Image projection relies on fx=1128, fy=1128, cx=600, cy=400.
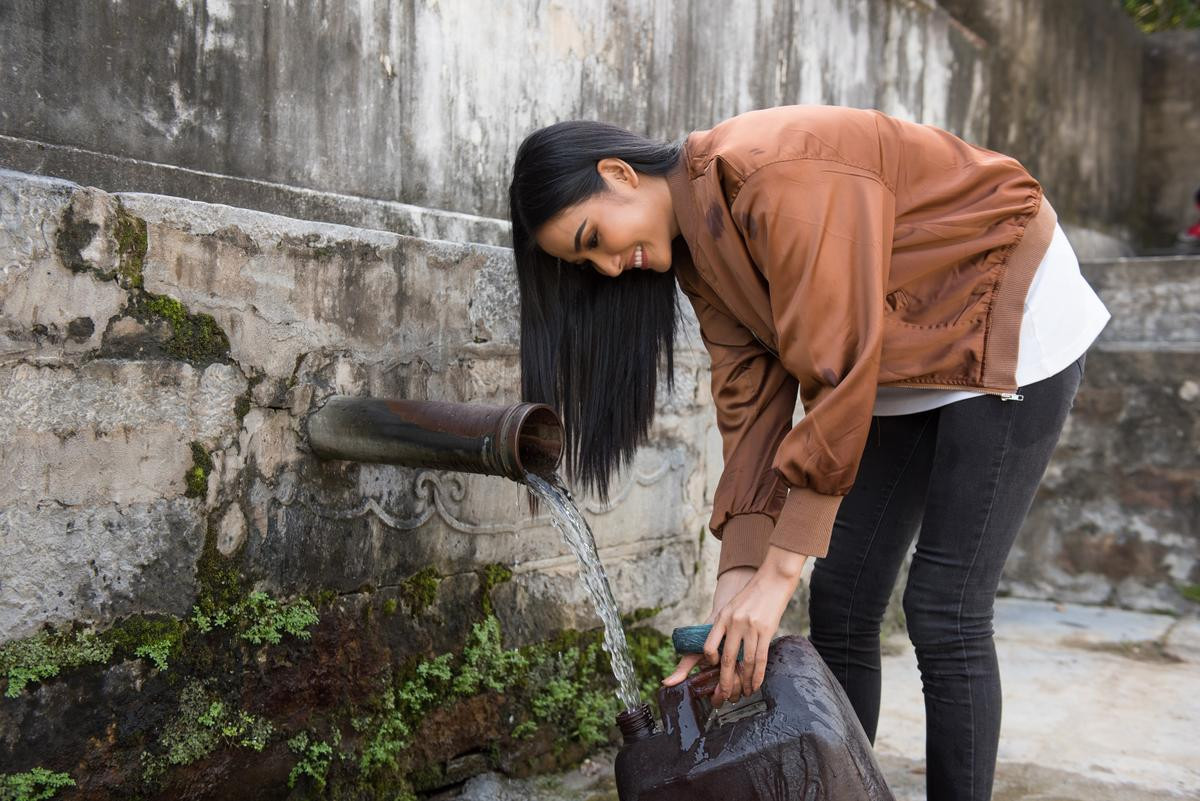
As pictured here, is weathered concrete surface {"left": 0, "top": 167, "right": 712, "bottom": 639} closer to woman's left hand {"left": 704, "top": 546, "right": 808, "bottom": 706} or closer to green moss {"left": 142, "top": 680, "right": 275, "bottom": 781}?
green moss {"left": 142, "top": 680, "right": 275, "bottom": 781}

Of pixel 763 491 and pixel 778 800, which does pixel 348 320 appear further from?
pixel 778 800

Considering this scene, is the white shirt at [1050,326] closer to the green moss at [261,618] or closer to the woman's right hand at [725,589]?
the woman's right hand at [725,589]

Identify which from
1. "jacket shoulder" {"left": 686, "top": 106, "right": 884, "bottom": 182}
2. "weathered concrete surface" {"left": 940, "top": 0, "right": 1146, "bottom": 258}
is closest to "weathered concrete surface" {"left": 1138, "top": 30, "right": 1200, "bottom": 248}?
"weathered concrete surface" {"left": 940, "top": 0, "right": 1146, "bottom": 258}

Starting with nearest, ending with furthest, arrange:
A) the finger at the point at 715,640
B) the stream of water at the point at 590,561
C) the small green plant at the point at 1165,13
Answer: the finger at the point at 715,640, the stream of water at the point at 590,561, the small green plant at the point at 1165,13

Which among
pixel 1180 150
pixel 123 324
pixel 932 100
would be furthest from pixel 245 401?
pixel 1180 150

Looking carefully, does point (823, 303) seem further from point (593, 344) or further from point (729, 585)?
point (593, 344)

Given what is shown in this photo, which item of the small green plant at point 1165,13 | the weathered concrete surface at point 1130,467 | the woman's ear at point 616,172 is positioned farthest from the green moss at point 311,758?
the small green plant at point 1165,13

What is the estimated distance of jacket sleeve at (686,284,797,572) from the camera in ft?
6.17

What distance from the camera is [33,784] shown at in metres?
1.76

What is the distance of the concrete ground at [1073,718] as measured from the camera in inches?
100

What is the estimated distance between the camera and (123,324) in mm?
1859

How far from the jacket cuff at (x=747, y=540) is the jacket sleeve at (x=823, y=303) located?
0.18 meters

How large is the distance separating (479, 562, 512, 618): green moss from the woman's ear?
1.01m

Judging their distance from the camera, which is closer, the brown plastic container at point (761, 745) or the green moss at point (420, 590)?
the brown plastic container at point (761, 745)
